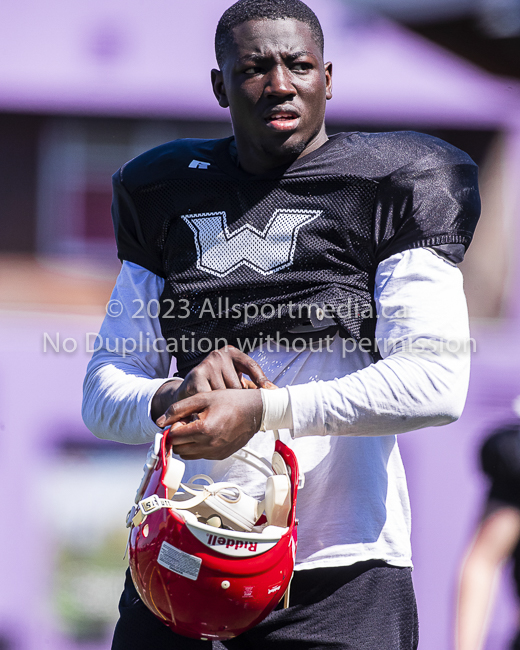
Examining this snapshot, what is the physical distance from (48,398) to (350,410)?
1658mm

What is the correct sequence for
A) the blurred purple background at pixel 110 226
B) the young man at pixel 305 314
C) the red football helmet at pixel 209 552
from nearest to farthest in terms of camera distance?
the red football helmet at pixel 209 552 → the young man at pixel 305 314 → the blurred purple background at pixel 110 226

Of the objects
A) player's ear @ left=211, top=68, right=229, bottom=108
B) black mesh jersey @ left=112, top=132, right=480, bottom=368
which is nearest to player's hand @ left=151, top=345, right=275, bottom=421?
black mesh jersey @ left=112, top=132, right=480, bottom=368

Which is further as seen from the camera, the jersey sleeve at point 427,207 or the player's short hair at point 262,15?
the player's short hair at point 262,15

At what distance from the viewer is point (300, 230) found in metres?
1.12

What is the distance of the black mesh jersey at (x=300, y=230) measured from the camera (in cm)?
109

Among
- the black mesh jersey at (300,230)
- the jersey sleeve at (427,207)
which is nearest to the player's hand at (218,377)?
the black mesh jersey at (300,230)

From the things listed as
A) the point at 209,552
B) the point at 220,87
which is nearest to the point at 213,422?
the point at 209,552

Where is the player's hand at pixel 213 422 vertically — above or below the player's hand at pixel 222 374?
below

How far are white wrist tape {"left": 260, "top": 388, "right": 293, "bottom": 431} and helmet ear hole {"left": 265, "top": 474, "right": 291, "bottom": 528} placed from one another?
7cm

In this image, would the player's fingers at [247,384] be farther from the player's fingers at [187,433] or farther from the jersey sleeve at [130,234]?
the jersey sleeve at [130,234]

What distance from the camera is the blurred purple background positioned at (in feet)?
7.50

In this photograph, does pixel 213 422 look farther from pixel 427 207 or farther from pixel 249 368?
pixel 427 207

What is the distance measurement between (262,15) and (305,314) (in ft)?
1.57

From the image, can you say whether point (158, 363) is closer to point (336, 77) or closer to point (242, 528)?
point (242, 528)
